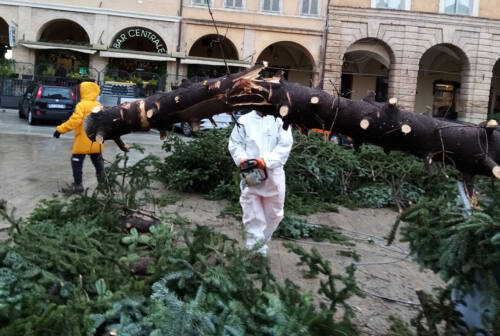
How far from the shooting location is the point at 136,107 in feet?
9.64

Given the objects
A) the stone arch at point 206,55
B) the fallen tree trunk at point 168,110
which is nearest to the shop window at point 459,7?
the stone arch at point 206,55

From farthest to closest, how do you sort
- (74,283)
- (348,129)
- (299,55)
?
(299,55), (74,283), (348,129)

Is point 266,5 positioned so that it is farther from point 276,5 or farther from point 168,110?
point 168,110

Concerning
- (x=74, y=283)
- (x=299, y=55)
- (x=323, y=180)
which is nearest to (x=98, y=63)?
(x=299, y=55)

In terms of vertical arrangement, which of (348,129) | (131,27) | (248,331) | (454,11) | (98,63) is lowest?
(248,331)

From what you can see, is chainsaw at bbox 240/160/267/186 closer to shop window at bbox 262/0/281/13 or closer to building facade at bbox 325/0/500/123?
building facade at bbox 325/0/500/123

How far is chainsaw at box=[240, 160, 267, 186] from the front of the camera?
486 centimetres

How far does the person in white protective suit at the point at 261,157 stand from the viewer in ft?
16.6

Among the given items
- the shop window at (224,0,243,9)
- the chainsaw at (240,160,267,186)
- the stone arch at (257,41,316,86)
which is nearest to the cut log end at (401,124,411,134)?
the chainsaw at (240,160,267,186)

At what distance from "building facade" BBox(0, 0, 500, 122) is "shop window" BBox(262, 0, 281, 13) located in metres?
0.06

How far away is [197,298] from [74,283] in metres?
0.95

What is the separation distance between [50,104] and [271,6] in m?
13.6

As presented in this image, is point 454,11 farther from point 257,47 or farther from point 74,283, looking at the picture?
point 74,283

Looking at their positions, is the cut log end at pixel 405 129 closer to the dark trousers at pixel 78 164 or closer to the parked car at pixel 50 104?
the dark trousers at pixel 78 164
